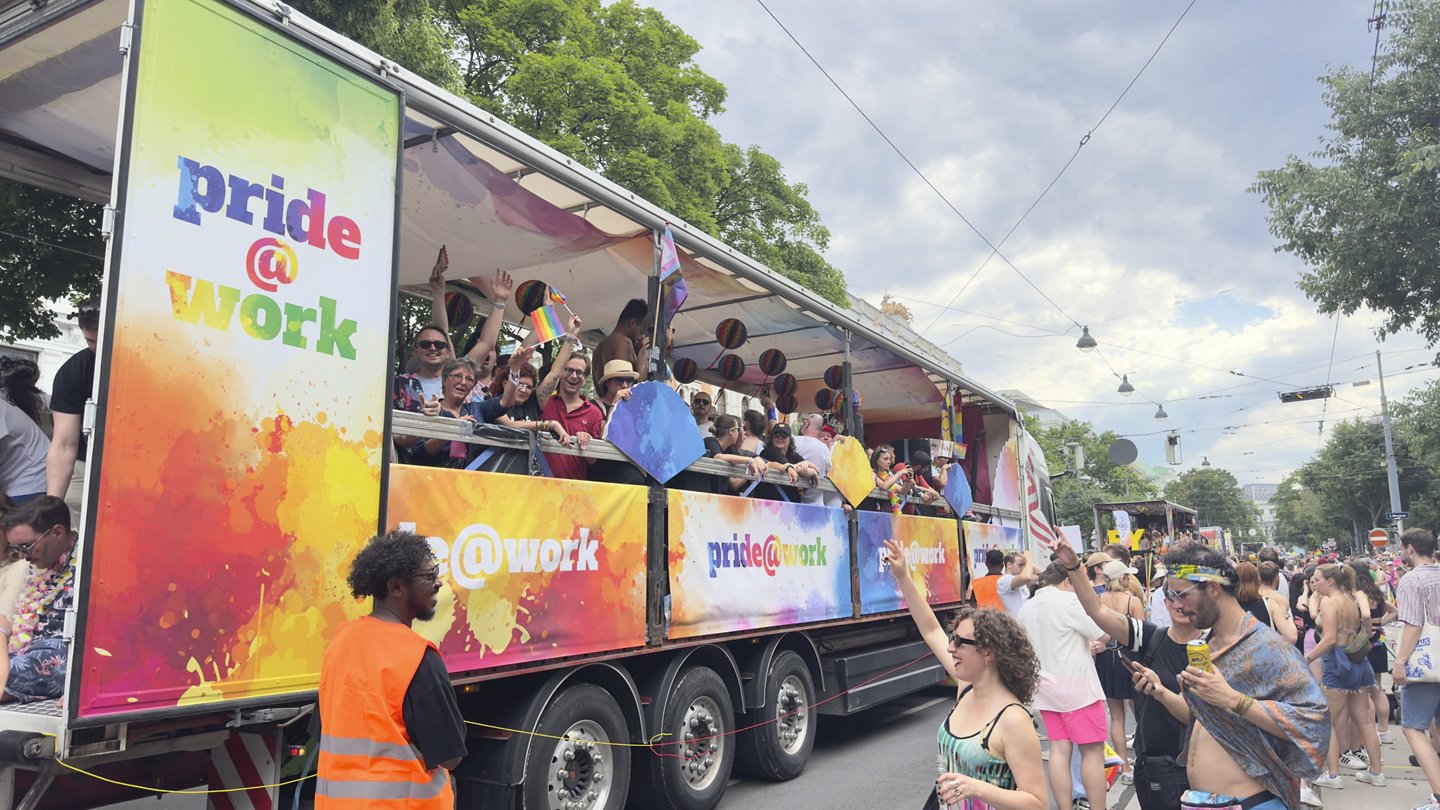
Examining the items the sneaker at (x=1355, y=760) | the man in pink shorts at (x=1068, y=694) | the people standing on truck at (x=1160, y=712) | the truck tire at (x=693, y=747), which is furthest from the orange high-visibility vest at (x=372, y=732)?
the sneaker at (x=1355, y=760)

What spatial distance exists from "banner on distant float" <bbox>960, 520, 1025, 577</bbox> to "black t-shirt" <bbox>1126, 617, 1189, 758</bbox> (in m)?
6.81

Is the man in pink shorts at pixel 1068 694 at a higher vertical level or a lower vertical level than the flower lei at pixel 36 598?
lower

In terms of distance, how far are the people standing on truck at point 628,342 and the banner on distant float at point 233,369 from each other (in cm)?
297

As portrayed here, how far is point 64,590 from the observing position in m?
3.67

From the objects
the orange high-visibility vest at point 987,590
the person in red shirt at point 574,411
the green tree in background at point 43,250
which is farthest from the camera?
the orange high-visibility vest at point 987,590

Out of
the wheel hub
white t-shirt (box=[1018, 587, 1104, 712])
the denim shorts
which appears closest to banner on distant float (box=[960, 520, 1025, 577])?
the denim shorts

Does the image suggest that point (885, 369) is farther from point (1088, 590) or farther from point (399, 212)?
point (399, 212)

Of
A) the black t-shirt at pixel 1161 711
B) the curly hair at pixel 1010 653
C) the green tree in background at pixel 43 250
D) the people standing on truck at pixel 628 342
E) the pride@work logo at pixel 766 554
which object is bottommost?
the black t-shirt at pixel 1161 711

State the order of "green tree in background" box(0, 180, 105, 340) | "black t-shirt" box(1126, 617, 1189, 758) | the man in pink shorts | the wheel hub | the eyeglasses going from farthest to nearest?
1. "green tree in background" box(0, 180, 105, 340)
2. the wheel hub
3. the man in pink shorts
4. "black t-shirt" box(1126, 617, 1189, 758)
5. the eyeglasses

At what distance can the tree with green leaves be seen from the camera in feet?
45.4

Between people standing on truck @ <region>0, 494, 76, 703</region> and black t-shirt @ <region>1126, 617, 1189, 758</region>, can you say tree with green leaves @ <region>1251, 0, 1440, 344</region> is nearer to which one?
black t-shirt @ <region>1126, 617, 1189, 758</region>

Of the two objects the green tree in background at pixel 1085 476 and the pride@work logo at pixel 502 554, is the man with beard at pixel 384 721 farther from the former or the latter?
the green tree in background at pixel 1085 476

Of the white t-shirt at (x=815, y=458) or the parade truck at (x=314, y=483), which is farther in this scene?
the white t-shirt at (x=815, y=458)

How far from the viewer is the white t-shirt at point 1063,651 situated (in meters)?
5.65
